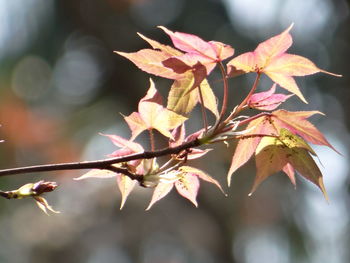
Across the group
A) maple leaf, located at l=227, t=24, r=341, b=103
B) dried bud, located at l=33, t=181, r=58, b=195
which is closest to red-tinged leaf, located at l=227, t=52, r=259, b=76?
maple leaf, located at l=227, t=24, r=341, b=103

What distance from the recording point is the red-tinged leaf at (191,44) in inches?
16.1

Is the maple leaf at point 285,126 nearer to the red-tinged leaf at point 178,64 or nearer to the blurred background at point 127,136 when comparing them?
the red-tinged leaf at point 178,64

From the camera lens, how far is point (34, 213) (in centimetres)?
439

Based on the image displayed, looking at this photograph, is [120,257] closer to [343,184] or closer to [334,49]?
[343,184]

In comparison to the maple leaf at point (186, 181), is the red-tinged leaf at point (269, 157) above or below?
above

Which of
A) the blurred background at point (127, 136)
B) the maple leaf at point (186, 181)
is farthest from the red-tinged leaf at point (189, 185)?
the blurred background at point (127, 136)

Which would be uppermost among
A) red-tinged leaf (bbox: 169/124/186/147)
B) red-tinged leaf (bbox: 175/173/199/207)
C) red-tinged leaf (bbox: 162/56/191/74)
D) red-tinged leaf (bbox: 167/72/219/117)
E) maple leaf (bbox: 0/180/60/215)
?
red-tinged leaf (bbox: 162/56/191/74)

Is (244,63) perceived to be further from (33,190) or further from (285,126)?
(33,190)

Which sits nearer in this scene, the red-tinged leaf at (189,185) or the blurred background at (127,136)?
the red-tinged leaf at (189,185)

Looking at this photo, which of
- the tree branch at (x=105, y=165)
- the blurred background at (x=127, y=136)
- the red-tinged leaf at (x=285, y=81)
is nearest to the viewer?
the tree branch at (x=105, y=165)

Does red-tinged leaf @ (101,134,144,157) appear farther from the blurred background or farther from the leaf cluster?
the blurred background

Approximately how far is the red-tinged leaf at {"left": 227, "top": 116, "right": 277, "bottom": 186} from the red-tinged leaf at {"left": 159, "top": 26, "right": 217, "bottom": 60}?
0.06 m

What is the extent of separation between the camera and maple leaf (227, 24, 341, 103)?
0.42m

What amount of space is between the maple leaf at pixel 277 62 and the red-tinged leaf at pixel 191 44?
0.06 ft
